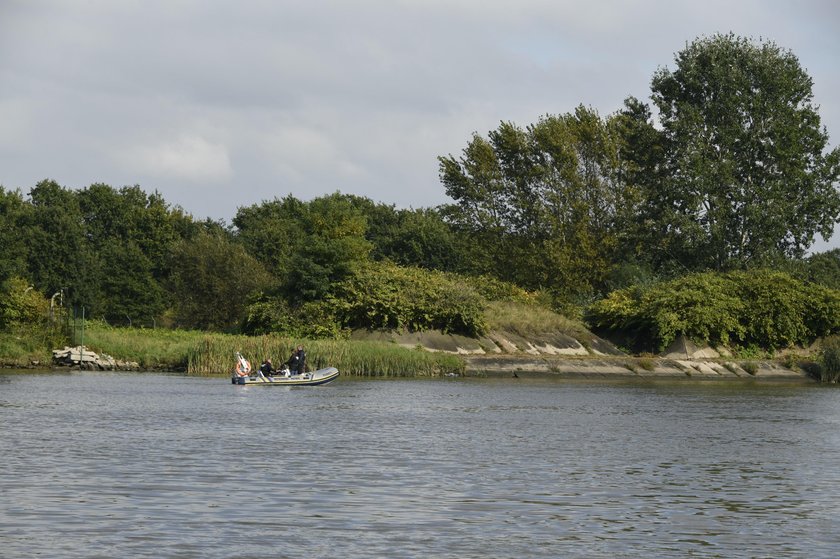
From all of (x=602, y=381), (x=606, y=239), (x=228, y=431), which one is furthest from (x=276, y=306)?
(x=228, y=431)

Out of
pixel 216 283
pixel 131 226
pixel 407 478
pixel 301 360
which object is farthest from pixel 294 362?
pixel 131 226

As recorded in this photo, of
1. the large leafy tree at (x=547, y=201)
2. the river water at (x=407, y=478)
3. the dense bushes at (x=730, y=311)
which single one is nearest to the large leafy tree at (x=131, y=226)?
the large leafy tree at (x=547, y=201)

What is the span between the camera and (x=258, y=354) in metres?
51.5

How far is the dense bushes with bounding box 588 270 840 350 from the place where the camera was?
216 ft

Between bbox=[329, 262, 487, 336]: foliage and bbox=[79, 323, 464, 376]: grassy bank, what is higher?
bbox=[329, 262, 487, 336]: foliage

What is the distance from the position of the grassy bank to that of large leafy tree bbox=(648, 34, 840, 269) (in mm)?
23001

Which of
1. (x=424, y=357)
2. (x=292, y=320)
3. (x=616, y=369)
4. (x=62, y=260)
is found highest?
(x=62, y=260)

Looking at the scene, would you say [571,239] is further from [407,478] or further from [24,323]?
[407,478]

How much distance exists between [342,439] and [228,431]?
9.76ft

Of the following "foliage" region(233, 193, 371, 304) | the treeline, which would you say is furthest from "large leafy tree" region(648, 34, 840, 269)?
"foliage" region(233, 193, 371, 304)

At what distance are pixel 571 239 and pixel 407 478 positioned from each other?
6287cm

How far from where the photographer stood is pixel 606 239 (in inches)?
3216

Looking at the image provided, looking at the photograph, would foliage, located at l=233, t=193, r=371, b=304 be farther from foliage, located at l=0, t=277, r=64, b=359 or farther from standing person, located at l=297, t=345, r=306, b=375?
standing person, located at l=297, t=345, r=306, b=375

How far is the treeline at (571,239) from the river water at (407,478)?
79.7 ft
